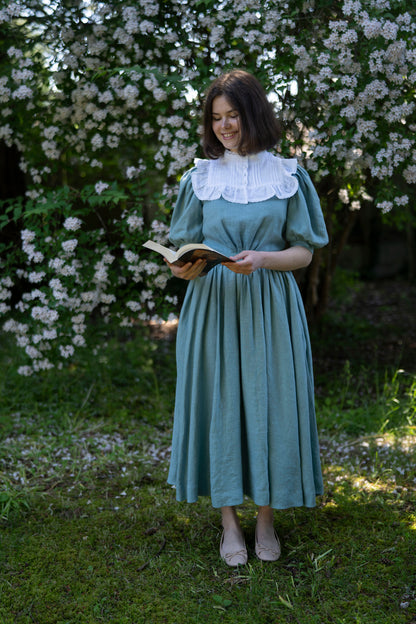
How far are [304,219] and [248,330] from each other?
16.3 inches

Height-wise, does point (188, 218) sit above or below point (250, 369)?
above

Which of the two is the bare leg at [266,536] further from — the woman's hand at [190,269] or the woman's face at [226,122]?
the woman's face at [226,122]

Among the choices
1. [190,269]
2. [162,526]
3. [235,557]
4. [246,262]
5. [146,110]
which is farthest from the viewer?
[146,110]

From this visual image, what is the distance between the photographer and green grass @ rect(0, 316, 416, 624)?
6.31 feet

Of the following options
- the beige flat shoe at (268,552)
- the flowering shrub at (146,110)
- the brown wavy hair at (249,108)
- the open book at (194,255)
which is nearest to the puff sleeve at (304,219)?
the brown wavy hair at (249,108)

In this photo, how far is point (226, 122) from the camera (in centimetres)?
203

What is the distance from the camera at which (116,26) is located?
3.33 m

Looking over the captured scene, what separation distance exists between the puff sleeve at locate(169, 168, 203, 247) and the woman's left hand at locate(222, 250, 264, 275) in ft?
0.98

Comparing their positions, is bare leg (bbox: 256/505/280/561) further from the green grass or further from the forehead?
the forehead

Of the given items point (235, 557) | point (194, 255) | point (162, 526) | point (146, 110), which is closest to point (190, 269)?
point (194, 255)

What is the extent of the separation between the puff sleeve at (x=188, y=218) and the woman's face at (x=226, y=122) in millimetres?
187

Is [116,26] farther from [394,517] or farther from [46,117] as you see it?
[394,517]

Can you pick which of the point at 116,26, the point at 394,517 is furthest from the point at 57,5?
the point at 394,517

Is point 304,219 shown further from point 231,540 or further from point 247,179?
point 231,540
